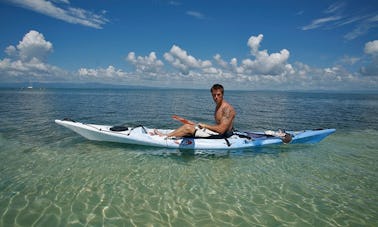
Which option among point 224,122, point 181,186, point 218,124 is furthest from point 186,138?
point 181,186

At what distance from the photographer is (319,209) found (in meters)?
5.28

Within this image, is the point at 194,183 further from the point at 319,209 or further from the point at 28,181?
the point at 28,181

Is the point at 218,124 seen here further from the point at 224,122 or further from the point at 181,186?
the point at 181,186

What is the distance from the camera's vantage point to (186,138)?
31.2 feet

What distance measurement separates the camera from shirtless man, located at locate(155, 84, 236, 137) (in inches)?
355

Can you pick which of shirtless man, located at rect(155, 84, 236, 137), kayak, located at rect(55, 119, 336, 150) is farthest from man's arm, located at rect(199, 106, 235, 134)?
kayak, located at rect(55, 119, 336, 150)

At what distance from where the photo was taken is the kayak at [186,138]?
942 cm

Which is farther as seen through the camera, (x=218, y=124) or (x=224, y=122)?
(x=218, y=124)

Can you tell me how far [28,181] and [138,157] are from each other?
3.43 metres

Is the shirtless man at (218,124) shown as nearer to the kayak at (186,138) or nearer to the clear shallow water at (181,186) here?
the kayak at (186,138)

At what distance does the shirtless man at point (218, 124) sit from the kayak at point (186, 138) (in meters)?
0.25

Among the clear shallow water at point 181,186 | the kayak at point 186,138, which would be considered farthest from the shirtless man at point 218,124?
the clear shallow water at point 181,186

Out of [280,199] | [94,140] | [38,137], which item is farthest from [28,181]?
[280,199]

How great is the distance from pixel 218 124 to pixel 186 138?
58.0 inches
